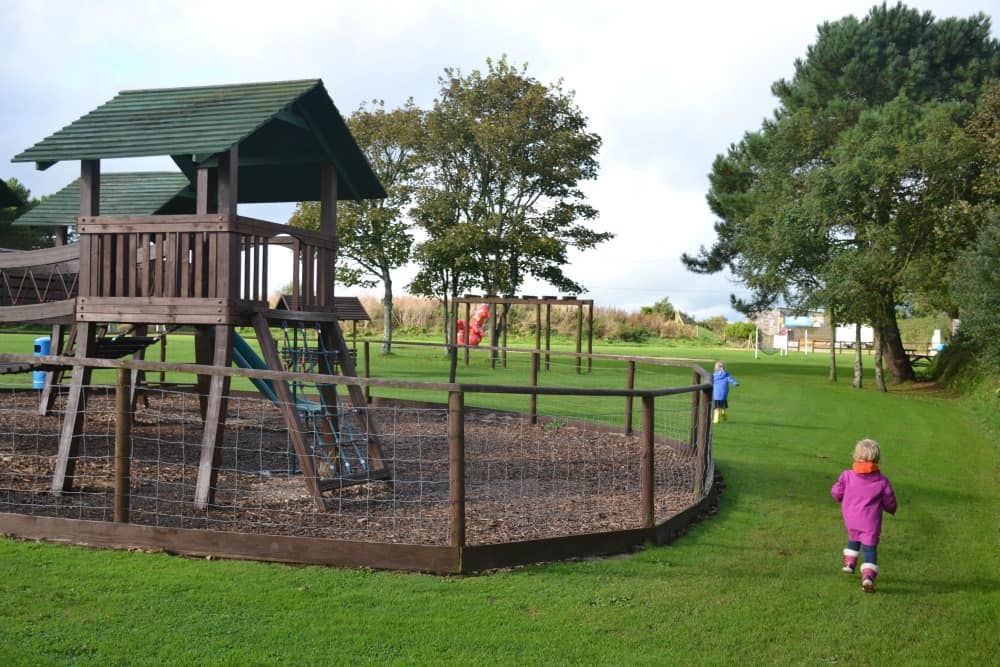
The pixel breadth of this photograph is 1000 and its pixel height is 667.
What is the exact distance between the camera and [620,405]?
20062 mm

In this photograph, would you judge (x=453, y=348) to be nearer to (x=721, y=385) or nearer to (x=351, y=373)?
(x=721, y=385)

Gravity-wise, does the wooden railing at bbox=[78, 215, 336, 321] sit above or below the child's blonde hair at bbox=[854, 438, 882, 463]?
above

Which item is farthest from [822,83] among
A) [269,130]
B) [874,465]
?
[874,465]

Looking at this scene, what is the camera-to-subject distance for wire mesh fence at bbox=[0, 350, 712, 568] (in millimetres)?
7926

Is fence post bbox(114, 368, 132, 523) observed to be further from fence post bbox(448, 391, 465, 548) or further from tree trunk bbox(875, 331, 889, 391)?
tree trunk bbox(875, 331, 889, 391)

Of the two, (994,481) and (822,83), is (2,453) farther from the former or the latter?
(822,83)

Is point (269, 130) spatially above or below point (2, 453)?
above

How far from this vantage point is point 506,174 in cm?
3878

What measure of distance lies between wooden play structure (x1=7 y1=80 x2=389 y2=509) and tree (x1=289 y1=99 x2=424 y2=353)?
2843 cm

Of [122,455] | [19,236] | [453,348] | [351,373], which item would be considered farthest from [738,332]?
[122,455]

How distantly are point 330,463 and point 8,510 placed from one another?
3.29m

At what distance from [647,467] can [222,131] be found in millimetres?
5737

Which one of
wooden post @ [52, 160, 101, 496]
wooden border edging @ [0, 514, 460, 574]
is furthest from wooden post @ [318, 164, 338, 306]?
wooden border edging @ [0, 514, 460, 574]

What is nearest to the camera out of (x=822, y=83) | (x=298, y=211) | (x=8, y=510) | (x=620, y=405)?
(x=8, y=510)
